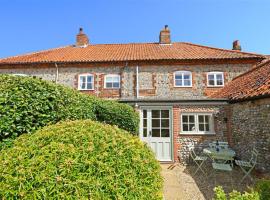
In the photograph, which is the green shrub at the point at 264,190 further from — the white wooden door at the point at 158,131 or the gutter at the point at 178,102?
the gutter at the point at 178,102

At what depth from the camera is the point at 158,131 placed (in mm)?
9586

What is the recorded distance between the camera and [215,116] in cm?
930

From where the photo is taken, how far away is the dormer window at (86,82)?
48.9ft

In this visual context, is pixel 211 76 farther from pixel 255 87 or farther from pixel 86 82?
pixel 86 82

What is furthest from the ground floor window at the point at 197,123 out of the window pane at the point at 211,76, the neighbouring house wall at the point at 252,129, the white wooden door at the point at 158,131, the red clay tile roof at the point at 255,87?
the window pane at the point at 211,76

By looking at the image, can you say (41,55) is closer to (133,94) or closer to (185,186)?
(133,94)

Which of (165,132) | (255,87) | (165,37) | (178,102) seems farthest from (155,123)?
(165,37)

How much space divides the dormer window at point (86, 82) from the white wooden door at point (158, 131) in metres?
6.75

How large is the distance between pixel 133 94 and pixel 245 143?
330 inches

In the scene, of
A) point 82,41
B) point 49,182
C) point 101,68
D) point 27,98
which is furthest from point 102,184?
point 82,41

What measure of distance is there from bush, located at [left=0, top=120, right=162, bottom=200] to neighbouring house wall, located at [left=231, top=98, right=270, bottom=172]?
5979mm

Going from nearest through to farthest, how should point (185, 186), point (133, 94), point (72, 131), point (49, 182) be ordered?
point (49, 182)
point (72, 131)
point (185, 186)
point (133, 94)

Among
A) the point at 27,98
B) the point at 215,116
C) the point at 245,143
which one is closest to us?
the point at 27,98

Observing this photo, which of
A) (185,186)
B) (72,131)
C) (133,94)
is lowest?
(185,186)
